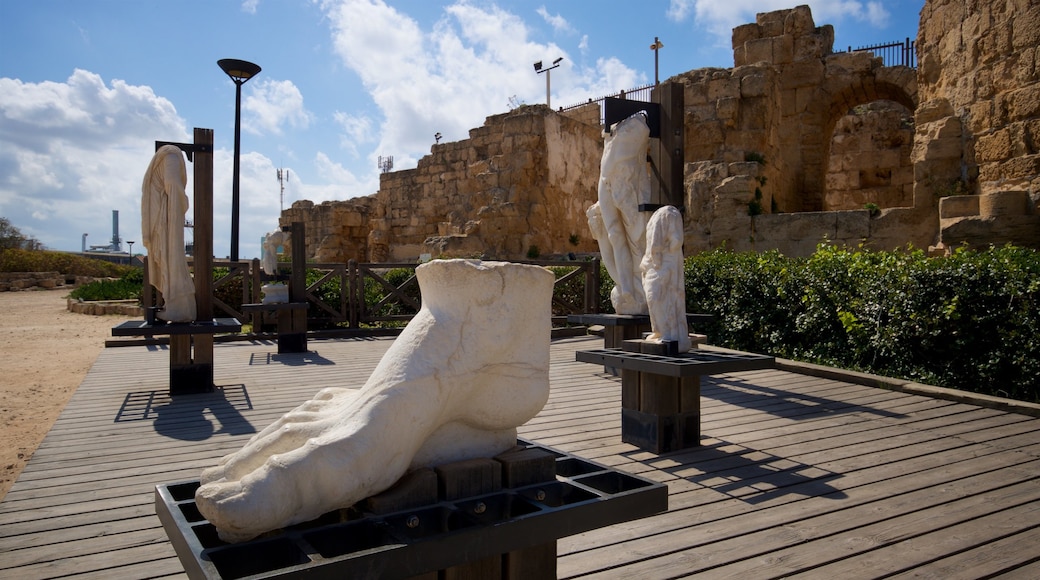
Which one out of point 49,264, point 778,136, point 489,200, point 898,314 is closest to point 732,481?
point 898,314

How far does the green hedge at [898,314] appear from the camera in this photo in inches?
221

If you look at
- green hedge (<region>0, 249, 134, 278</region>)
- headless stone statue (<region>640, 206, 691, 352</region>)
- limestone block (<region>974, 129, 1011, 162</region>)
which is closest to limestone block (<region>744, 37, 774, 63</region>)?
limestone block (<region>974, 129, 1011, 162</region>)

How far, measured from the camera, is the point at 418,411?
1.87m

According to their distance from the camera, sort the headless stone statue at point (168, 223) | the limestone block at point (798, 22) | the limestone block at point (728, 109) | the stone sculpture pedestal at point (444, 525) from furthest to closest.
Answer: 1. the limestone block at point (798, 22)
2. the limestone block at point (728, 109)
3. the headless stone statue at point (168, 223)
4. the stone sculpture pedestal at point (444, 525)

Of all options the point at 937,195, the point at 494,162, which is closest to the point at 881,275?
the point at 937,195

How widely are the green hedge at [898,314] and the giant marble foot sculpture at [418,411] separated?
5.13m

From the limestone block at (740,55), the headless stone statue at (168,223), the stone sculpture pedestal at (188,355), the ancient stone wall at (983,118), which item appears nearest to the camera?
the stone sculpture pedestal at (188,355)

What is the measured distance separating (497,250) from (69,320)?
31.2 feet

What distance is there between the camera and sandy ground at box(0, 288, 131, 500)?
16.1ft

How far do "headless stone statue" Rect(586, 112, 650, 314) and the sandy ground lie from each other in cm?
504

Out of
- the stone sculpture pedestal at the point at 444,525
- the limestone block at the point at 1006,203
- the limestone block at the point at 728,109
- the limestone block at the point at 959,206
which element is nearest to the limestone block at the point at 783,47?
the limestone block at the point at 728,109

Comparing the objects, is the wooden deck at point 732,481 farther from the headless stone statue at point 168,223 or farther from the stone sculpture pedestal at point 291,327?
the stone sculpture pedestal at point 291,327

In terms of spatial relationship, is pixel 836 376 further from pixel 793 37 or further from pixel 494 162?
pixel 494 162

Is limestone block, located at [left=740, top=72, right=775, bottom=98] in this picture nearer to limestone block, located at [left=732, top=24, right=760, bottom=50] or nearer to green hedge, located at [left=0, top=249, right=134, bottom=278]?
limestone block, located at [left=732, top=24, right=760, bottom=50]
